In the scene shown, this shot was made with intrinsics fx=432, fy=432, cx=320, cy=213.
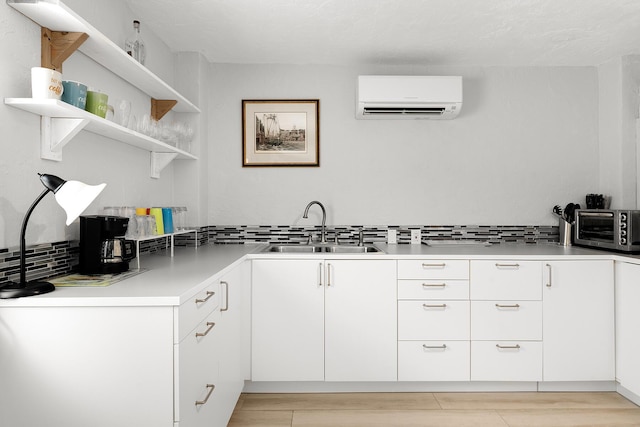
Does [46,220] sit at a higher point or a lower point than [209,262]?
higher

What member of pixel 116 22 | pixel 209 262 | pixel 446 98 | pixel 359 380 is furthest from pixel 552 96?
pixel 116 22

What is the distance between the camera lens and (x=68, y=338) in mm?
1385

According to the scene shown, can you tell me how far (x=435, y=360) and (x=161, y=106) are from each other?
2.39 m

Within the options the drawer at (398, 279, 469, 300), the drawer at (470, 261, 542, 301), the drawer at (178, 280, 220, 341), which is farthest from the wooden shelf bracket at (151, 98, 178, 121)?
the drawer at (470, 261, 542, 301)

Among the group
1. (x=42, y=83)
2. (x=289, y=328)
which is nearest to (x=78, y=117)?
(x=42, y=83)

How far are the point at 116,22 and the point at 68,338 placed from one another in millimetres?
1729

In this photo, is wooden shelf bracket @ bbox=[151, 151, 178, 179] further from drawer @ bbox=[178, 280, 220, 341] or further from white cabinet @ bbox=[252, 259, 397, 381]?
drawer @ bbox=[178, 280, 220, 341]

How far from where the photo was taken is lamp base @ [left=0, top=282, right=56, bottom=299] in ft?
4.53

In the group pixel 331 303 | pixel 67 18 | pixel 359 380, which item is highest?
pixel 67 18

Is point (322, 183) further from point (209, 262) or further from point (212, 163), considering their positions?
point (209, 262)

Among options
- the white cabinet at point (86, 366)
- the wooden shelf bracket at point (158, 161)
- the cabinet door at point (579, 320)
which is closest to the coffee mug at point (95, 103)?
the white cabinet at point (86, 366)

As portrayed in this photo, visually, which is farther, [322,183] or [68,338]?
[322,183]

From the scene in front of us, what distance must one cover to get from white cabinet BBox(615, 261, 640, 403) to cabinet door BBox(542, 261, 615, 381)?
0.04 metres

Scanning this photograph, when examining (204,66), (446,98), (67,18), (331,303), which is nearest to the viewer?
(67,18)
